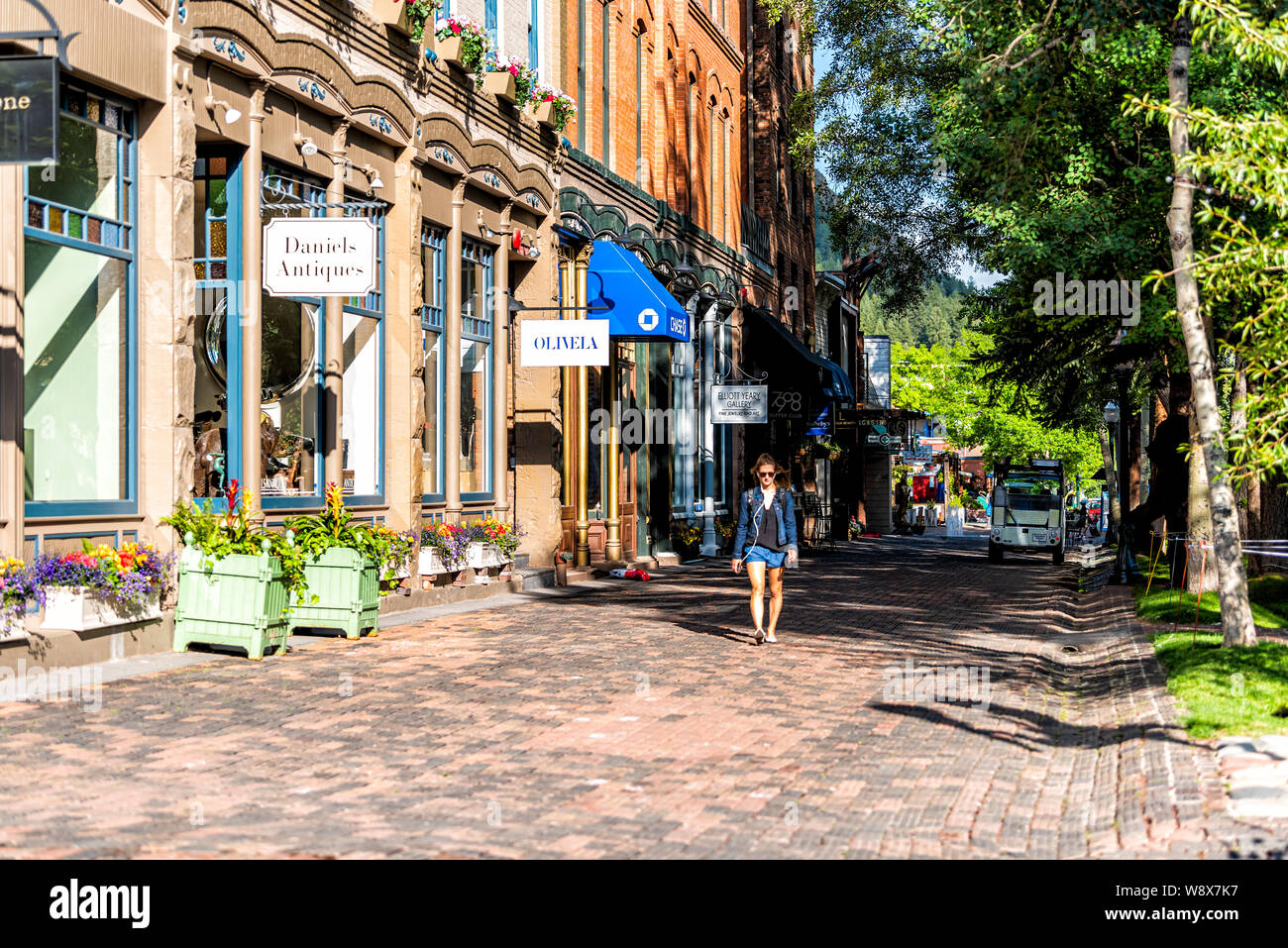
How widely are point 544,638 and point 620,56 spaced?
49.6 feet

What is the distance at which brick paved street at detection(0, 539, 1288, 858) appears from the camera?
6.36m

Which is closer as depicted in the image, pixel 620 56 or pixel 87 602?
pixel 87 602

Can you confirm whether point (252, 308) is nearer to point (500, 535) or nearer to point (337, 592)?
point (337, 592)

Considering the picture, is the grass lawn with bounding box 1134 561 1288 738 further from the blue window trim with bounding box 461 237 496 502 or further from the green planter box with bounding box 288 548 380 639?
the blue window trim with bounding box 461 237 496 502

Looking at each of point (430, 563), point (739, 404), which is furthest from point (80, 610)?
point (739, 404)

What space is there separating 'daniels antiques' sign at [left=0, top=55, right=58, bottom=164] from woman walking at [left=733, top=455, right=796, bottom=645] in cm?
744

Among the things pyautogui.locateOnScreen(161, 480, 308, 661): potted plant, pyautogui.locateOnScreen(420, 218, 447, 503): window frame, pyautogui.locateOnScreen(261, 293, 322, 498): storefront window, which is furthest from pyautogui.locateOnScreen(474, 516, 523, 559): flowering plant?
pyautogui.locateOnScreen(161, 480, 308, 661): potted plant

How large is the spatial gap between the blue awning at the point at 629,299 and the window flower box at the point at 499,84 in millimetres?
4095

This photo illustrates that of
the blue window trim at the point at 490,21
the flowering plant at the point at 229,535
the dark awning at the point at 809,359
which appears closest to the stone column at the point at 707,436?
the dark awning at the point at 809,359

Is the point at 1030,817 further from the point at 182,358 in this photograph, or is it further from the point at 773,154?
the point at 773,154

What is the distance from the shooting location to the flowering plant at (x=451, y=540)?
1783 cm

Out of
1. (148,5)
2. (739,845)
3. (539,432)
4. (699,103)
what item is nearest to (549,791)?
(739,845)

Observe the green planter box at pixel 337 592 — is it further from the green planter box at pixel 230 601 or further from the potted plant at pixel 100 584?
the potted plant at pixel 100 584

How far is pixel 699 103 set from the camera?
105 feet
